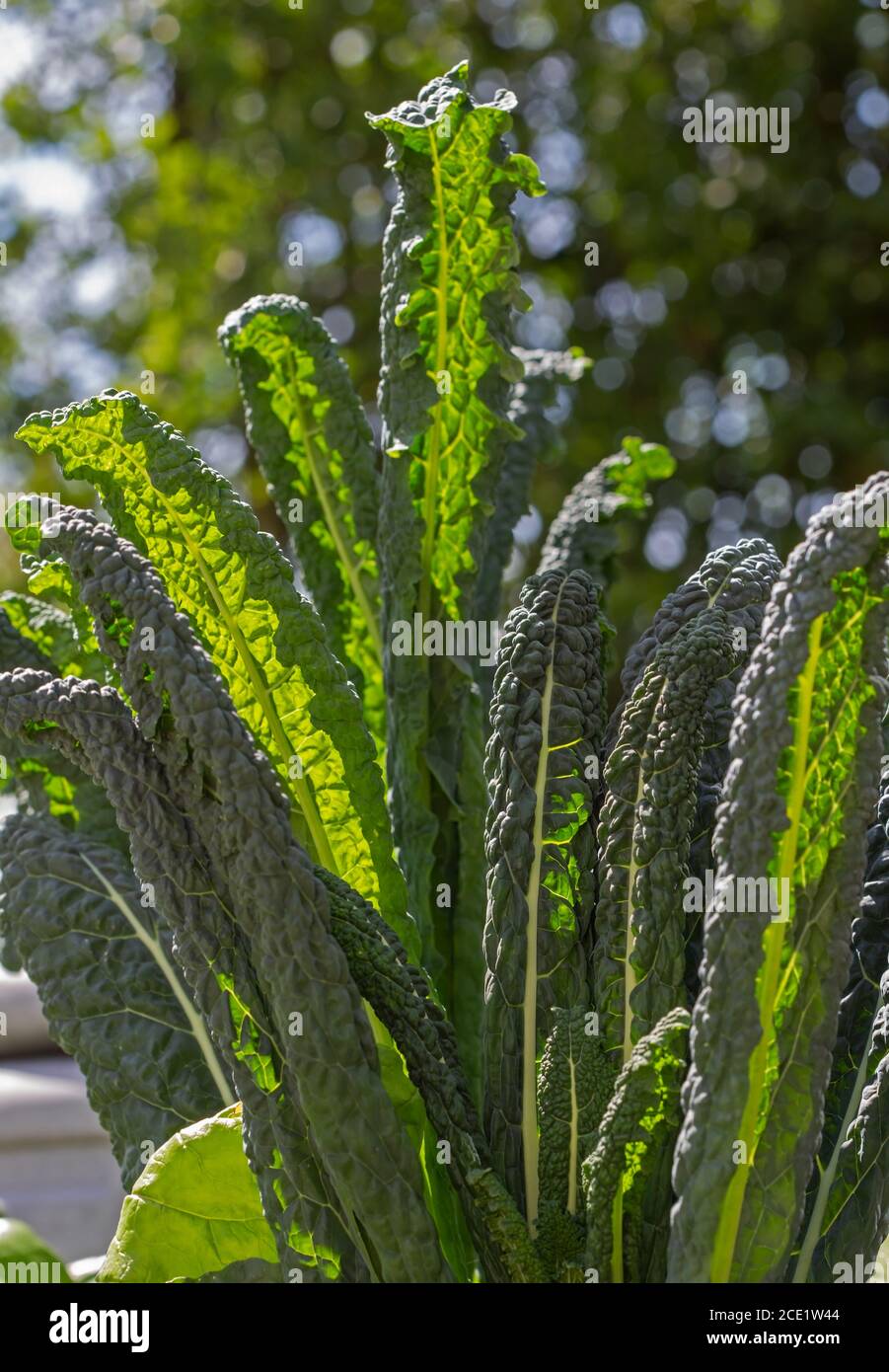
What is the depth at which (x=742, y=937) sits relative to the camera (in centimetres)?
39

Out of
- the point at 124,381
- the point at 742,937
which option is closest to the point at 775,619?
the point at 742,937

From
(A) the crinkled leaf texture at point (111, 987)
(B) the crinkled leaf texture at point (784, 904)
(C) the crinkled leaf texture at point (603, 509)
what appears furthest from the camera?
(C) the crinkled leaf texture at point (603, 509)

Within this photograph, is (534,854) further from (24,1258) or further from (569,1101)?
(24,1258)

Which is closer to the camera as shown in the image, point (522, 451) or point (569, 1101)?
point (569, 1101)

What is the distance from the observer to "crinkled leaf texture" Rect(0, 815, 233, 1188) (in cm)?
59

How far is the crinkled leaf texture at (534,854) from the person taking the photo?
1.58ft

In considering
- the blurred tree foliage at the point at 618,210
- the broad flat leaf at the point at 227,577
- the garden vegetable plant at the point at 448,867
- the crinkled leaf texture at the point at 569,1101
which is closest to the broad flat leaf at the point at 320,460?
the garden vegetable plant at the point at 448,867

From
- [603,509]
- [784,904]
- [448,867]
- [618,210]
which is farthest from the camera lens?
[618,210]

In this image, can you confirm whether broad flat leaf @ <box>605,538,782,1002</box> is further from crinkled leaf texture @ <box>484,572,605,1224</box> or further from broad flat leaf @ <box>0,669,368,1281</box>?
broad flat leaf @ <box>0,669,368,1281</box>

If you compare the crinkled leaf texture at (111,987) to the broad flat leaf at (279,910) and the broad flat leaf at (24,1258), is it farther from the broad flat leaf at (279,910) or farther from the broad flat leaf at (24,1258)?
the broad flat leaf at (279,910)

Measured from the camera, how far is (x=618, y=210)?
359cm

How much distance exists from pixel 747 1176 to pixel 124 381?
3.93 metres

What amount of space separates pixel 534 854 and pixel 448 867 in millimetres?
150

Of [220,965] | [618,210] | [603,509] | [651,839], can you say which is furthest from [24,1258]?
[618,210]
